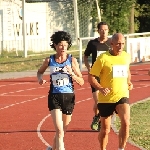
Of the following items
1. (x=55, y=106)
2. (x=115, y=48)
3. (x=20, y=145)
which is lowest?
(x=20, y=145)

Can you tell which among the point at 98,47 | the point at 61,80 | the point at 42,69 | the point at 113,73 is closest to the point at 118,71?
the point at 113,73

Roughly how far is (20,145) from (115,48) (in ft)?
9.56

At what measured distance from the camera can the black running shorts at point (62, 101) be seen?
10.3 meters

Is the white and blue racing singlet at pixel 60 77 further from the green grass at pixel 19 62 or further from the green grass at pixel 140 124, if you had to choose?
the green grass at pixel 19 62

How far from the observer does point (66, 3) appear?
160 ft

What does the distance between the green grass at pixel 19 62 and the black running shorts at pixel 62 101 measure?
21.3 meters

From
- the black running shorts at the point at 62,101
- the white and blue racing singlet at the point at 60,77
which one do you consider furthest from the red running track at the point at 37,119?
the white and blue racing singlet at the point at 60,77

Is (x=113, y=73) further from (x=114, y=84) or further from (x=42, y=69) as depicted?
(x=42, y=69)

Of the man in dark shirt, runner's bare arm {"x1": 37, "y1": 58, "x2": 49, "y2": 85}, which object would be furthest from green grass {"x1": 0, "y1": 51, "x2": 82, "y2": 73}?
runner's bare arm {"x1": 37, "y1": 58, "x2": 49, "y2": 85}

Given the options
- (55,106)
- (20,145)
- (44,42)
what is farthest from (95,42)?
(44,42)

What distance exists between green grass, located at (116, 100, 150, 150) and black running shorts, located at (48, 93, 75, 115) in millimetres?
1983

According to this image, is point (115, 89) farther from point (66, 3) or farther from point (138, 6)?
point (138, 6)

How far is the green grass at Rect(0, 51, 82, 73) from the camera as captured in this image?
107ft

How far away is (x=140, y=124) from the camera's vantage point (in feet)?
47.7
